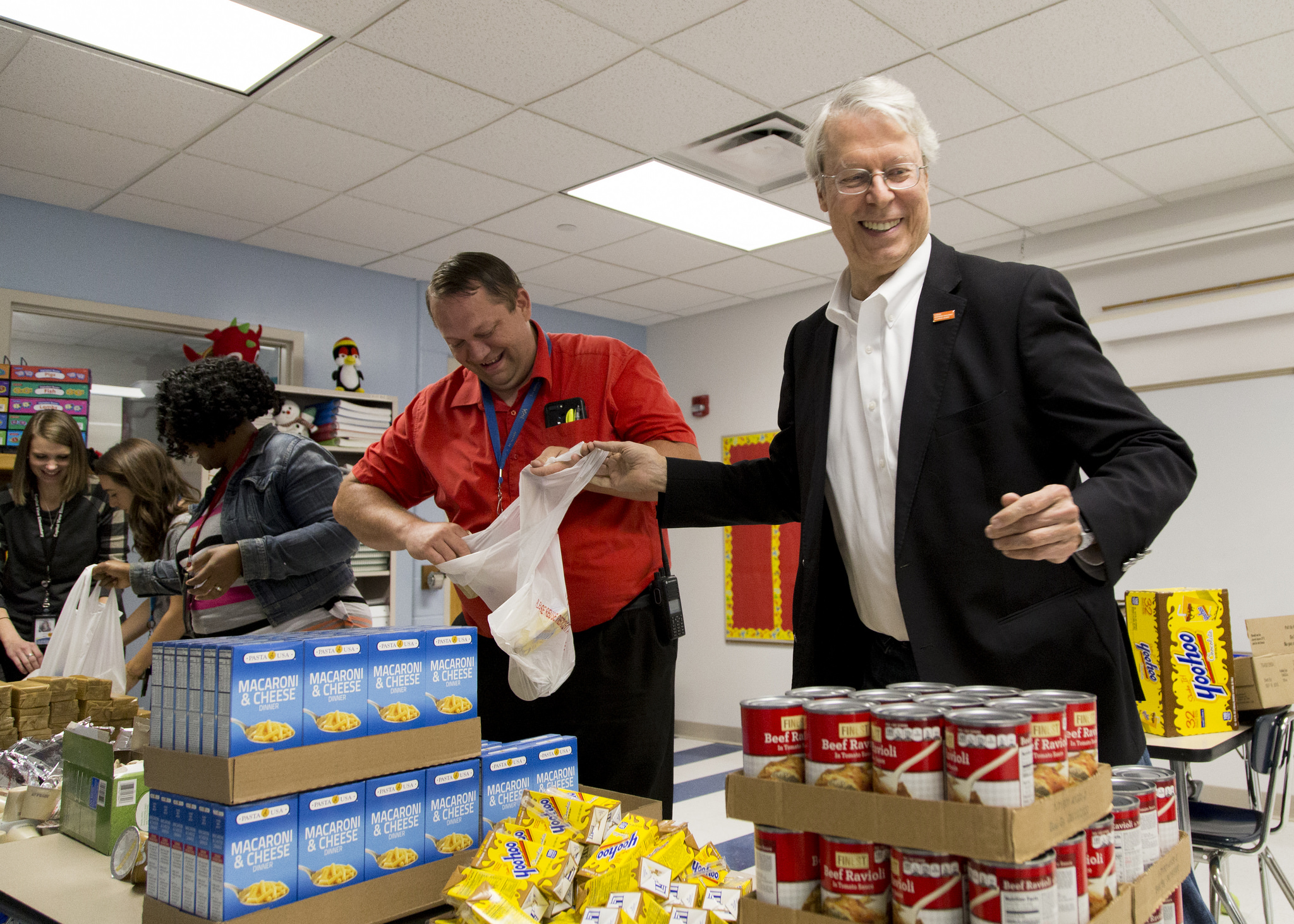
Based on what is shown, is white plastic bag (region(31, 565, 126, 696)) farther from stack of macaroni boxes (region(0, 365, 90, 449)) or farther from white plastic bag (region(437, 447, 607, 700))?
white plastic bag (region(437, 447, 607, 700))

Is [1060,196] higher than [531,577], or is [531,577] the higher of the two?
[1060,196]

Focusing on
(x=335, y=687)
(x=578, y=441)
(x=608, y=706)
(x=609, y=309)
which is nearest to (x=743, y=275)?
(x=609, y=309)

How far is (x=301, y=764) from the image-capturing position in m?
1.28

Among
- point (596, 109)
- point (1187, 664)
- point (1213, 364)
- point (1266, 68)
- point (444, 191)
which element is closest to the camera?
point (1187, 664)

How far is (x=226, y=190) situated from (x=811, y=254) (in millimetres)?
3152

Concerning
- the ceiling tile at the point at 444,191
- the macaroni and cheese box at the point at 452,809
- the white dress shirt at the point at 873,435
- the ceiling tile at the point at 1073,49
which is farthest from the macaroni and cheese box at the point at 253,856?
the ceiling tile at the point at 444,191

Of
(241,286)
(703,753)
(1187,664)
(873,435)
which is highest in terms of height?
(241,286)

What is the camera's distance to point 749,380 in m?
6.72

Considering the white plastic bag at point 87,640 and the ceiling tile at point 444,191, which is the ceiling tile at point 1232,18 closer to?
the ceiling tile at point 444,191

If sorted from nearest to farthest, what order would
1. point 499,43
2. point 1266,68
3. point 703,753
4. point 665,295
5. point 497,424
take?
1. point 497,424
2. point 499,43
3. point 1266,68
4. point 703,753
5. point 665,295

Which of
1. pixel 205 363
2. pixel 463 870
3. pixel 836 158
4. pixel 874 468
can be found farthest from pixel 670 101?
pixel 463 870

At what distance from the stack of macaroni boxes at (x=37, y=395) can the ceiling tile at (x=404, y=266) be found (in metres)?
1.86

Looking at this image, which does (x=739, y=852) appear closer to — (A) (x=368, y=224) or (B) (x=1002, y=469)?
(B) (x=1002, y=469)

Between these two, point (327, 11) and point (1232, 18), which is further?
point (1232, 18)
